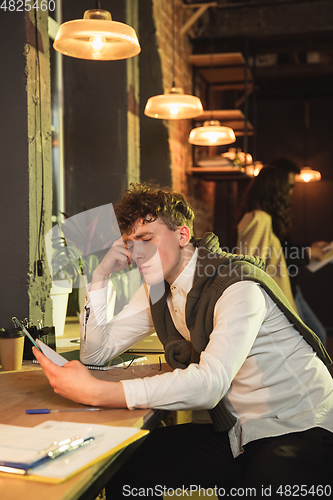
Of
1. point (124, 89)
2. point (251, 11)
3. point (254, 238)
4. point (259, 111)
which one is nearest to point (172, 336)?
point (254, 238)

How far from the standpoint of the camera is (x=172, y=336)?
1628mm

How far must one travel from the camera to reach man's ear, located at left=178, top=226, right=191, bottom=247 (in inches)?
61.9

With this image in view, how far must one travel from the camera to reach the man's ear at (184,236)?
5.16 ft

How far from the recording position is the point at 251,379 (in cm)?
133

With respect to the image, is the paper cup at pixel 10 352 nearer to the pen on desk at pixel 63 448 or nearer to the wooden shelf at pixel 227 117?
the pen on desk at pixel 63 448

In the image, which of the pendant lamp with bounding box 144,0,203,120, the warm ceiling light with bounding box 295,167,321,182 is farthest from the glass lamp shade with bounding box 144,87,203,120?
the warm ceiling light with bounding box 295,167,321,182

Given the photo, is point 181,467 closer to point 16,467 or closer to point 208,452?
point 208,452

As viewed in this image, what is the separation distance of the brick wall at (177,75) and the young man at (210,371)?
2.41 metres

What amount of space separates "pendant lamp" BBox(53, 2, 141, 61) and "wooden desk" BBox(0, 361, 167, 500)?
1182 mm

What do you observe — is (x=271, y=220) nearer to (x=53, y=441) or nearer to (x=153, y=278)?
(x=153, y=278)

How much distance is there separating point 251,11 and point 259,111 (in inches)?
59.7

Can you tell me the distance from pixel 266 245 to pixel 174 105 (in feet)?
3.25

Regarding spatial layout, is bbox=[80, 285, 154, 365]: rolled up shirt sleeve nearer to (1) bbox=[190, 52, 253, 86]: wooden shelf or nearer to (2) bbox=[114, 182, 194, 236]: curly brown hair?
(2) bbox=[114, 182, 194, 236]: curly brown hair

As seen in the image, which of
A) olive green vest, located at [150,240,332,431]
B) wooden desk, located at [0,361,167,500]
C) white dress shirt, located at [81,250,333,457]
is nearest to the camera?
wooden desk, located at [0,361,167,500]
